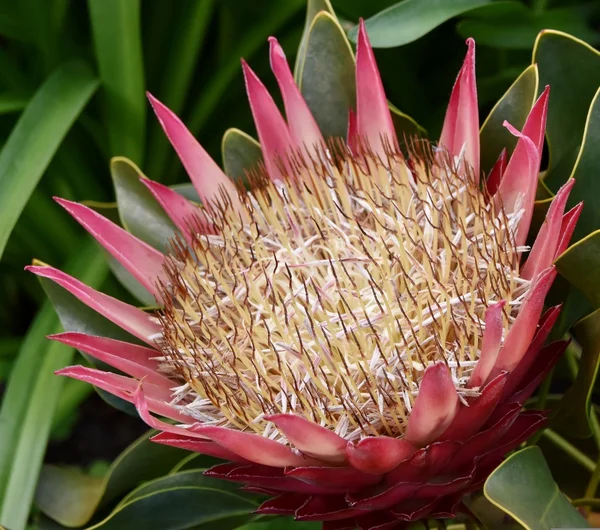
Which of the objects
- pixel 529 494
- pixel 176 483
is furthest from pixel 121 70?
pixel 529 494

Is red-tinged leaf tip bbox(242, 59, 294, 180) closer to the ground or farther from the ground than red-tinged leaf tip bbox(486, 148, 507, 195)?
farther from the ground

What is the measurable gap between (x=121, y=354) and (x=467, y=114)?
16.5 inches

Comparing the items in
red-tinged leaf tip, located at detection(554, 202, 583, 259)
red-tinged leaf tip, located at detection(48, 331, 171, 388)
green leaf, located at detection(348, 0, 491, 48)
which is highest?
green leaf, located at detection(348, 0, 491, 48)

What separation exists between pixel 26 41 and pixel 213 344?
2.77 ft

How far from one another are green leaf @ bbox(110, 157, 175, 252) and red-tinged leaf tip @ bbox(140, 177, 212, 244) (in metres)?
0.09

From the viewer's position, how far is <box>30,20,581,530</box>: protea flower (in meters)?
0.58

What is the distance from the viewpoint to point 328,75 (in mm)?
877

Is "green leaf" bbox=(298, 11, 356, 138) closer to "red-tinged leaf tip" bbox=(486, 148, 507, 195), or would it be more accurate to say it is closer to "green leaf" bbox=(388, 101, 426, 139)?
"green leaf" bbox=(388, 101, 426, 139)

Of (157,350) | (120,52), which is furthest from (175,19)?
(157,350)

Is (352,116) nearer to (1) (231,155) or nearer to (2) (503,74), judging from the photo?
(1) (231,155)

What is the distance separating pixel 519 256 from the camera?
0.67m

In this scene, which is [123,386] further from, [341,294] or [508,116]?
[508,116]

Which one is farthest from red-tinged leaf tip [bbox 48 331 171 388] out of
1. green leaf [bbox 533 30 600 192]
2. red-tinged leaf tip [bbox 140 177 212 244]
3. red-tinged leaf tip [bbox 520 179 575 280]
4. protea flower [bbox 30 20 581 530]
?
green leaf [bbox 533 30 600 192]

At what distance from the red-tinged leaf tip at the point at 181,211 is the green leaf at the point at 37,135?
169 mm
